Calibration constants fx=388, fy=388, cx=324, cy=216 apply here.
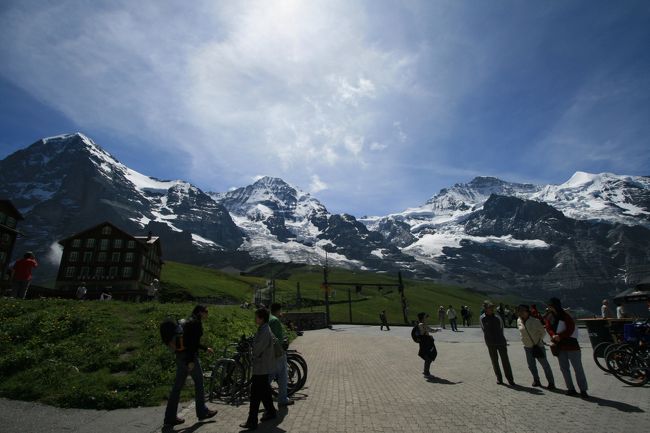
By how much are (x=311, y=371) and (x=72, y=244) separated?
77800 mm

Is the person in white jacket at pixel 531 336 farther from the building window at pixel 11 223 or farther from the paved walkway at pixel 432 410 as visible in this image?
the building window at pixel 11 223

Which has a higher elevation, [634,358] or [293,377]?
[634,358]

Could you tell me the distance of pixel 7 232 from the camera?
57062 mm

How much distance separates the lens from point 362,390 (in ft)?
36.6

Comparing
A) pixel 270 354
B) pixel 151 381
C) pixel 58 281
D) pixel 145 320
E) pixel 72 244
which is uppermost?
pixel 72 244

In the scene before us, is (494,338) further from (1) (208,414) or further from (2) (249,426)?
(1) (208,414)

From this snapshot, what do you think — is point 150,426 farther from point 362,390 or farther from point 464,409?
point 464,409

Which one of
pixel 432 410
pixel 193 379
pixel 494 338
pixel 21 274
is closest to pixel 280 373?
pixel 193 379

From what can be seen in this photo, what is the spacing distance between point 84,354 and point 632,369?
1576 centimetres

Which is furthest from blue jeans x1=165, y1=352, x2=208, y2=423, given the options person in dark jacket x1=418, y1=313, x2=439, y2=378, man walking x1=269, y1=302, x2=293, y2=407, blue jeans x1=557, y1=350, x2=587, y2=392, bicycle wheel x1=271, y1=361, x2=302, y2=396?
blue jeans x1=557, y1=350, x2=587, y2=392

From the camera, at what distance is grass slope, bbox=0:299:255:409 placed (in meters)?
9.44

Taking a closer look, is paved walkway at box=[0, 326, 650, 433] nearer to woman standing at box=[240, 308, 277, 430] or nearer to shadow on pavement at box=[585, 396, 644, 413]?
shadow on pavement at box=[585, 396, 644, 413]

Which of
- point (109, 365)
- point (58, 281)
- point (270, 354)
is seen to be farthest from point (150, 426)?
point (58, 281)

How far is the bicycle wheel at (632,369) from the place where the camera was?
34.2 ft
